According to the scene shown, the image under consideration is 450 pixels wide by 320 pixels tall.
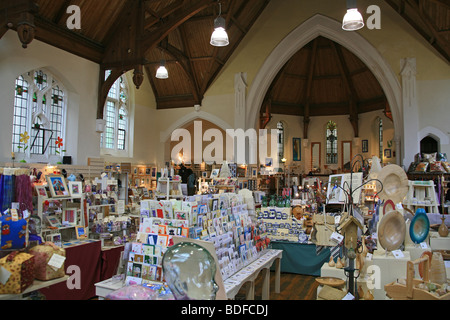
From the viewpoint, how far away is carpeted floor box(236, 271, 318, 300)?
17.7ft

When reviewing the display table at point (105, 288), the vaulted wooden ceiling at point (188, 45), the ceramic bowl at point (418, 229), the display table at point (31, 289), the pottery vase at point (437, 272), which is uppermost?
the vaulted wooden ceiling at point (188, 45)

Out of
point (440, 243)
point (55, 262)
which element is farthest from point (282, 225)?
point (55, 262)

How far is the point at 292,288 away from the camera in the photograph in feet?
19.1

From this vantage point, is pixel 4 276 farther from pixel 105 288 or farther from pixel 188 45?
pixel 188 45

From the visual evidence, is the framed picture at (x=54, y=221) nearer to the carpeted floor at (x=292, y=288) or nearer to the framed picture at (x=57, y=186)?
the framed picture at (x=57, y=186)

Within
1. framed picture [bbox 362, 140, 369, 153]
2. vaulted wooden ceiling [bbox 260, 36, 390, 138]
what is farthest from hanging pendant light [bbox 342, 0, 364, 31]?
framed picture [bbox 362, 140, 369, 153]

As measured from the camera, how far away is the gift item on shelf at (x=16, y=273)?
257 cm

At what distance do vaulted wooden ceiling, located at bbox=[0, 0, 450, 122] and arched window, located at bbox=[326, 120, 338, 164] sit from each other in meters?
0.86

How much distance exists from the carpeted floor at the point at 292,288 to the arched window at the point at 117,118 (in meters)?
8.18

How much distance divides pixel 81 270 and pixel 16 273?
2.72 metres

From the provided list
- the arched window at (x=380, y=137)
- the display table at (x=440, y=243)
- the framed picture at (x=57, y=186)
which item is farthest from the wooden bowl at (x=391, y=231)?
the arched window at (x=380, y=137)

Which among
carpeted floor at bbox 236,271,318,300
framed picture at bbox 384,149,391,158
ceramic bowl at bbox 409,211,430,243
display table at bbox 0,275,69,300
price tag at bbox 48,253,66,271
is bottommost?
Answer: carpeted floor at bbox 236,271,318,300

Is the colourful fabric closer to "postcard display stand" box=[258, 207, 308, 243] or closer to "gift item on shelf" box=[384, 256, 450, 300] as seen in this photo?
"gift item on shelf" box=[384, 256, 450, 300]

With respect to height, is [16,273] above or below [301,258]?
above
